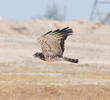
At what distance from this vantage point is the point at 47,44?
14922 millimetres

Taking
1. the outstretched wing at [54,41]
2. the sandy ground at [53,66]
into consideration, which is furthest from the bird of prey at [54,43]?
the sandy ground at [53,66]

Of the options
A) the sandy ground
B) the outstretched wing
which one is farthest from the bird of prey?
the sandy ground

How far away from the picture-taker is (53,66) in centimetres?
3491

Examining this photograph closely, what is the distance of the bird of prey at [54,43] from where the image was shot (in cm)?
1431

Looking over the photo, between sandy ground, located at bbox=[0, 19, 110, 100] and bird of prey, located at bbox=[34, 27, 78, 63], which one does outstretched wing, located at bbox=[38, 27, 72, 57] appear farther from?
sandy ground, located at bbox=[0, 19, 110, 100]

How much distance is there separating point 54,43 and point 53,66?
66.5 feet

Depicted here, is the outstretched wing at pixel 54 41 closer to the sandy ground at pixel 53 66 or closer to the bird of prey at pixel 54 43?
the bird of prey at pixel 54 43

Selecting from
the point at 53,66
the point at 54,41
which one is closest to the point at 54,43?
the point at 54,41

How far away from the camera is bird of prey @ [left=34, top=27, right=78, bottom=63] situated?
14.3 meters

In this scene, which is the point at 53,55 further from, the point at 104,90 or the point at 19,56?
the point at 19,56

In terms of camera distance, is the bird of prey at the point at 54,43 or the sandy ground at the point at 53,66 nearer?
the bird of prey at the point at 54,43

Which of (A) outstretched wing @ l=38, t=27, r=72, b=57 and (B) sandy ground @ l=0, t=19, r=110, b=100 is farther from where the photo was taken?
(B) sandy ground @ l=0, t=19, r=110, b=100

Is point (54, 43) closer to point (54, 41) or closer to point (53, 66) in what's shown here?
point (54, 41)

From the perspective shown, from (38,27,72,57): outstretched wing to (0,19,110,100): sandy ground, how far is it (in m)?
0.28
